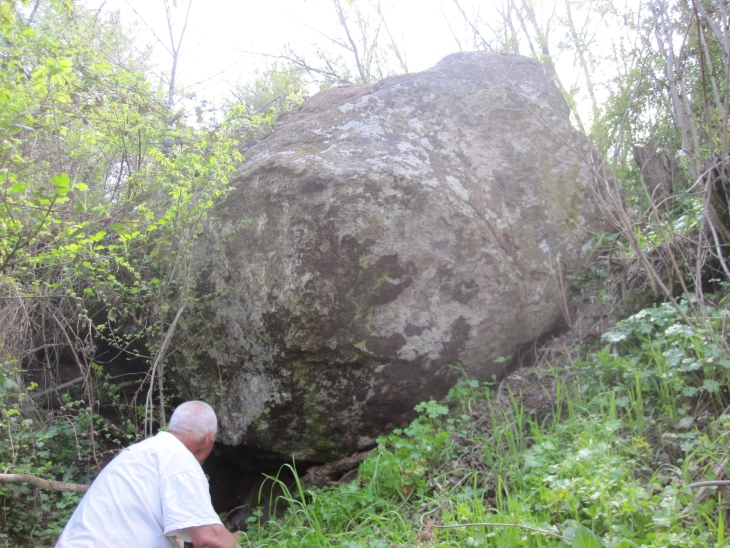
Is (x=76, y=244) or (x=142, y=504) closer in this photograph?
(x=142, y=504)

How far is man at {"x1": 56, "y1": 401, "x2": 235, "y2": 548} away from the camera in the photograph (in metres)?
2.26

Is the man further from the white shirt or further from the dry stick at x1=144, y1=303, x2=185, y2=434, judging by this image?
the dry stick at x1=144, y1=303, x2=185, y2=434

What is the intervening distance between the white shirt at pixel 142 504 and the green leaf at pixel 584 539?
137 centimetres

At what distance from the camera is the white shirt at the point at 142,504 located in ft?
7.41

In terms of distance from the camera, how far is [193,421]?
272 cm

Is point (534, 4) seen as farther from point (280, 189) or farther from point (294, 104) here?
point (280, 189)

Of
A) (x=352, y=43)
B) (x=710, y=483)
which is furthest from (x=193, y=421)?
(x=352, y=43)

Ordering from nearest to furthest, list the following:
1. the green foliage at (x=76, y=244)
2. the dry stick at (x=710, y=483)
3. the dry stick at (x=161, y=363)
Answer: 1. the dry stick at (x=710, y=483)
2. the green foliage at (x=76, y=244)
3. the dry stick at (x=161, y=363)

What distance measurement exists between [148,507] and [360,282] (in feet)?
5.67

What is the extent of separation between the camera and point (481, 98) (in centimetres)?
441

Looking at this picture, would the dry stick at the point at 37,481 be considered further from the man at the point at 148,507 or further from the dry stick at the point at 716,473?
the dry stick at the point at 716,473

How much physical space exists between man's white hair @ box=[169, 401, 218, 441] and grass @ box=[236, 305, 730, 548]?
1.87ft

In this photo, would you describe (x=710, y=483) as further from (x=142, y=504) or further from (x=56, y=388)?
(x=56, y=388)

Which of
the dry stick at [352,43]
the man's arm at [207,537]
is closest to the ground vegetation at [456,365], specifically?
the man's arm at [207,537]
